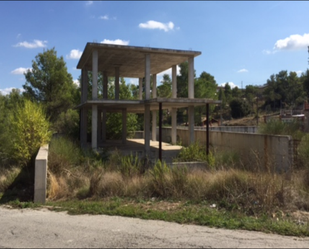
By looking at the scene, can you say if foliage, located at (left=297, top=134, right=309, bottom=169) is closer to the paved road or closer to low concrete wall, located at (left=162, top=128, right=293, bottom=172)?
low concrete wall, located at (left=162, top=128, right=293, bottom=172)

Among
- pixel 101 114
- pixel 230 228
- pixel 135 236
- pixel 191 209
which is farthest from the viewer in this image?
pixel 101 114

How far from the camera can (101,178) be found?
8781mm

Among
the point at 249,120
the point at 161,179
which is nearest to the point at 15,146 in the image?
the point at 161,179

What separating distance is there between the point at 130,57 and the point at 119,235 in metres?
14.1

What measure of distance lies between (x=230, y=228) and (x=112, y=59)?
1474 centimetres

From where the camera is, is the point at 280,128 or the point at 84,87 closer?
the point at 280,128

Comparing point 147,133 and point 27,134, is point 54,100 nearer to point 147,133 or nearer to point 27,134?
point 147,133

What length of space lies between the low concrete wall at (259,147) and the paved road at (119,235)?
15.9ft

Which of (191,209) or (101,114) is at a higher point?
(101,114)

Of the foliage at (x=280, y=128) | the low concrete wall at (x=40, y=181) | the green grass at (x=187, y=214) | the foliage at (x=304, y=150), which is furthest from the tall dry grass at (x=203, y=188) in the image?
the foliage at (x=280, y=128)

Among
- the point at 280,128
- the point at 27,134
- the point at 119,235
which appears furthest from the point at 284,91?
the point at 119,235

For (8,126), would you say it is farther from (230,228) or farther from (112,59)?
(230,228)

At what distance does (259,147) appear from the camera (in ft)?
45.1

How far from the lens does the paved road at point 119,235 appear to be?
15.8 feet
